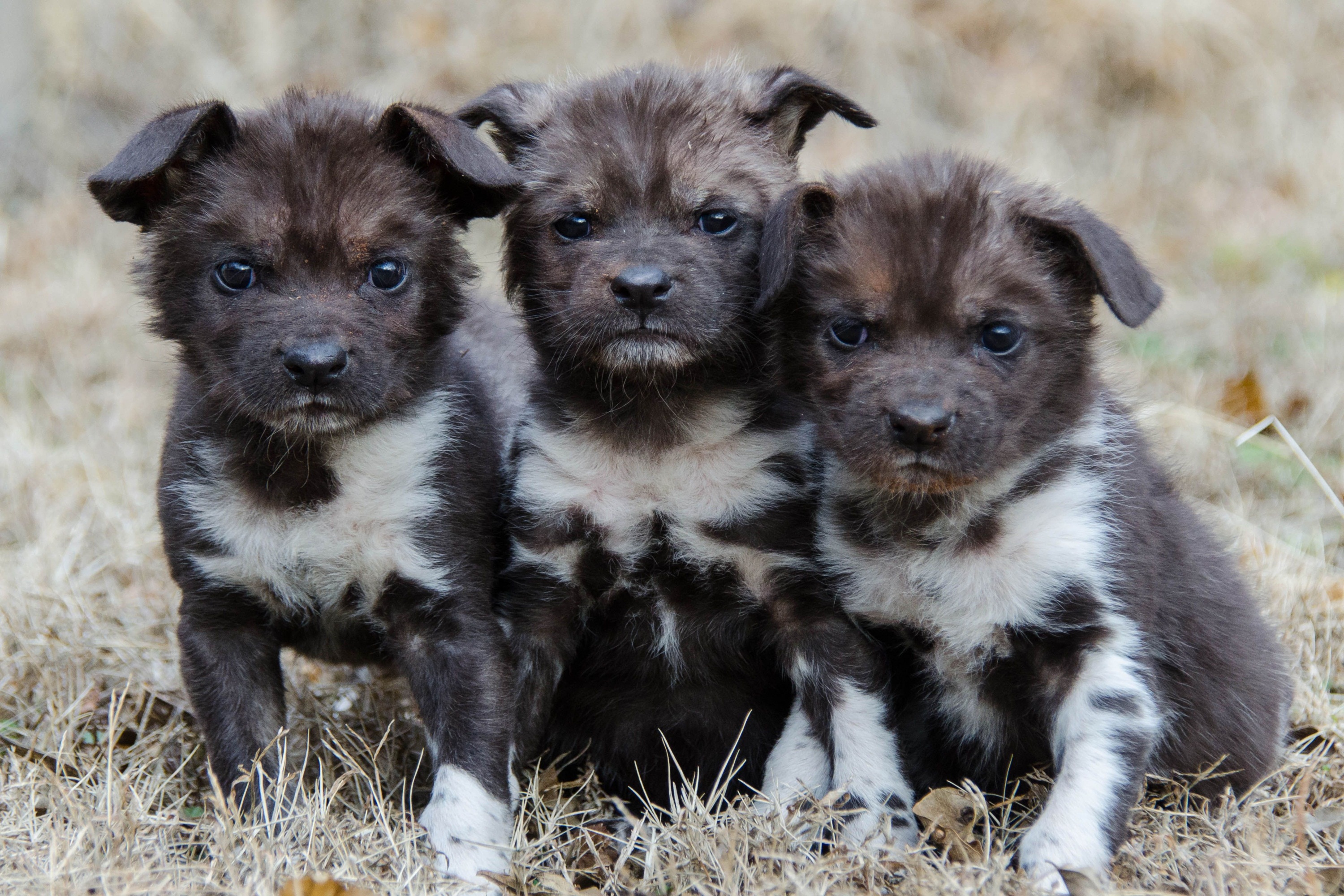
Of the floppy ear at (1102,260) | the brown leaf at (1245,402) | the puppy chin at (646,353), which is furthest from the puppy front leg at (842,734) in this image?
the brown leaf at (1245,402)

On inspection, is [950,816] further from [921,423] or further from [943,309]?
[943,309]

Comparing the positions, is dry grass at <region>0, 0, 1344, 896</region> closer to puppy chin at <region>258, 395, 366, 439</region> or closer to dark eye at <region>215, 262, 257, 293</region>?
puppy chin at <region>258, 395, 366, 439</region>

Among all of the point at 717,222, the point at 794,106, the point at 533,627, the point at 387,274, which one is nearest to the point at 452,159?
the point at 387,274

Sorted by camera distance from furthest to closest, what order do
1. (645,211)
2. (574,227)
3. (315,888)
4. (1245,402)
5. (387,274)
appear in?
(1245,402) → (574,227) → (645,211) → (387,274) → (315,888)

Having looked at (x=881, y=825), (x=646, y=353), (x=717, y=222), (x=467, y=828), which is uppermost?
(x=717, y=222)

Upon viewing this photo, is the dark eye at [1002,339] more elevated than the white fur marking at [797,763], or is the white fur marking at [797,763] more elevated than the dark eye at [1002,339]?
the dark eye at [1002,339]

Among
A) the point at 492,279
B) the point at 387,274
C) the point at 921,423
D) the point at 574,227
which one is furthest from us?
the point at 492,279

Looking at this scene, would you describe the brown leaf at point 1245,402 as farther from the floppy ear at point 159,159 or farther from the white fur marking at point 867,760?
the floppy ear at point 159,159
